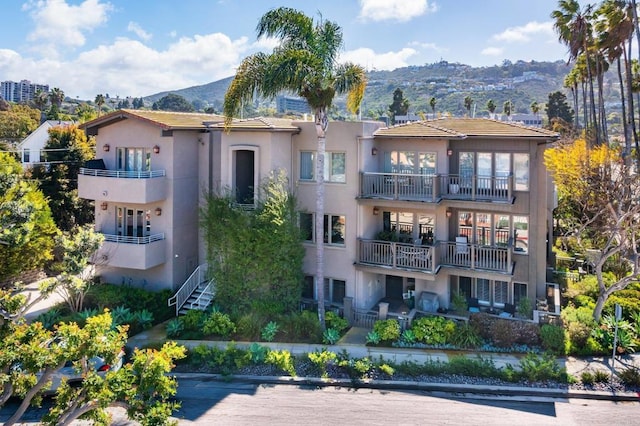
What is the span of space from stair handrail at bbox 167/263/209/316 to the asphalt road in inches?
263

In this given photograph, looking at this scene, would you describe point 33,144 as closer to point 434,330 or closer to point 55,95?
point 55,95

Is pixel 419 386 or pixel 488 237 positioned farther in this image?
pixel 488 237

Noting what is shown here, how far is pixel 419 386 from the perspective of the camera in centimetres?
1449

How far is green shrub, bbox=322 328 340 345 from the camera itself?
17391 millimetres

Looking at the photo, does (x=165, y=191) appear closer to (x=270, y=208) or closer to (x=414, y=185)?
(x=270, y=208)

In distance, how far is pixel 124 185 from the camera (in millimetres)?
20641

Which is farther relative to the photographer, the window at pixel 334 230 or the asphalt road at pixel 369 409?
the window at pixel 334 230

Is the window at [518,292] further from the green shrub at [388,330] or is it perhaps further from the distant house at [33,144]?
the distant house at [33,144]

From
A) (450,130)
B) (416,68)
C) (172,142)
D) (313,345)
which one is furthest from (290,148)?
(416,68)

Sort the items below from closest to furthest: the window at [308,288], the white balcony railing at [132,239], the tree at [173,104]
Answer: the white balcony railing at [132,239], the window at [308,288], the tree at [173,104]

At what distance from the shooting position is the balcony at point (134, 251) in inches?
804

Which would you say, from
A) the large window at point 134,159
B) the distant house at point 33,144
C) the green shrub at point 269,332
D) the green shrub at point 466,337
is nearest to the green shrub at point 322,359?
the green shrub at point 269,332

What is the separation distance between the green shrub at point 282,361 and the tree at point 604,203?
38.3 ft

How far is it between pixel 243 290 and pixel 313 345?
383 centimetres
